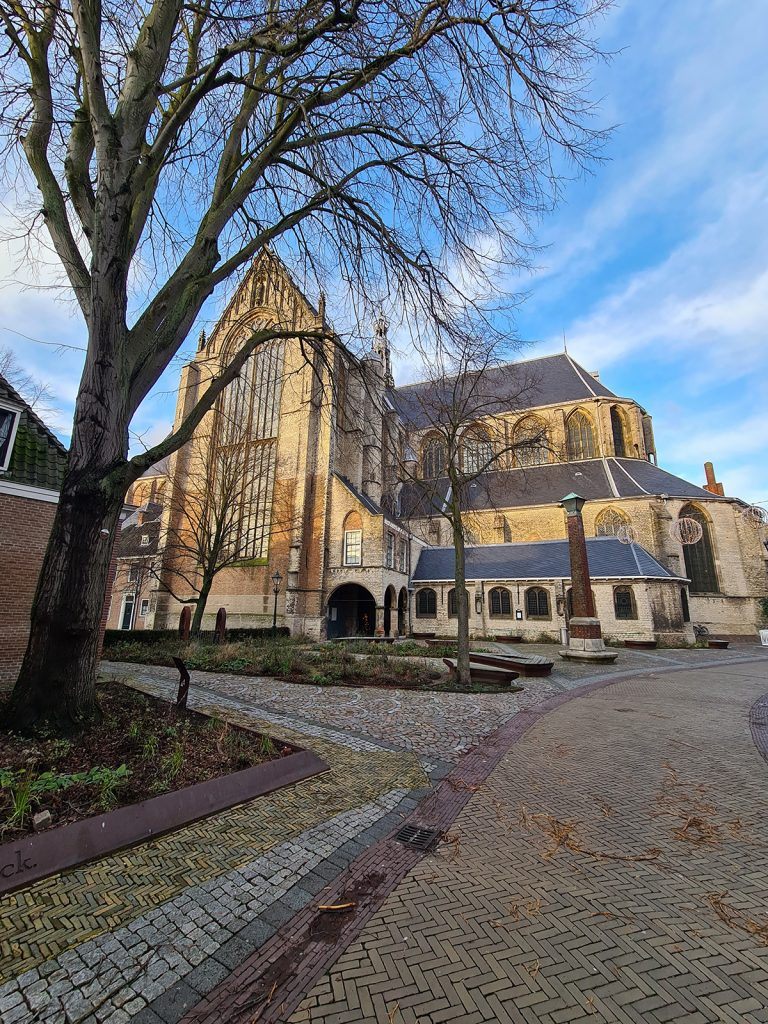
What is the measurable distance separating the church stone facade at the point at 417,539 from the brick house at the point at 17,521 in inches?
382

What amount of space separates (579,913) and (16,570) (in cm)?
1092

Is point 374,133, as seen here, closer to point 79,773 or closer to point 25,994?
point 79,773

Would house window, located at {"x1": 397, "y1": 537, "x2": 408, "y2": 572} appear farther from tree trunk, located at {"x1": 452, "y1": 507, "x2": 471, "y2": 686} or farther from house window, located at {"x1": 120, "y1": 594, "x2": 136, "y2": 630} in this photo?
house window, located at {"x1": 120, "y1": 594, "x2": 136, "y2": 630}

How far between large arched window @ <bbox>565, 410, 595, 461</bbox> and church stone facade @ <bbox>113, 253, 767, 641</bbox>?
36.6 inches

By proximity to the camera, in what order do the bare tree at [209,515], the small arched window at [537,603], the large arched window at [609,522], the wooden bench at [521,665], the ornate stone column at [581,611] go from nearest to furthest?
the wooden bench at [521,665] → the ornate stone column at [581,611] → the bare tree at [209,515] → the small arched window at [537,603] → the large arched window at [609,522]

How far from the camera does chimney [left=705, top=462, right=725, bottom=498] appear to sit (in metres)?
36.5

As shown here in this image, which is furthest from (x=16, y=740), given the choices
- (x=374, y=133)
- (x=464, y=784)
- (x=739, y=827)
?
(x=374, y=133)

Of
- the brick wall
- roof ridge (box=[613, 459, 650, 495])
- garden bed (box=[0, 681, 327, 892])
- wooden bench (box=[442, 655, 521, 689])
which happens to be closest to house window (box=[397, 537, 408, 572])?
roof ridge (box=[613, 459, 650, 495])

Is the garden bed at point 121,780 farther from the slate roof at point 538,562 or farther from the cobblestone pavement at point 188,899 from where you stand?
the slate roof at point 538,562

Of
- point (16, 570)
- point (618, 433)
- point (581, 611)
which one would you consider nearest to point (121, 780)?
point (16, 570)

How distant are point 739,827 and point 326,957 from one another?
3431mm

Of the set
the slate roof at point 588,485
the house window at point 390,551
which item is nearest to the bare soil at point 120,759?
the house window at point 390,551

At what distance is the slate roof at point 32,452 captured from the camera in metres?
9.56

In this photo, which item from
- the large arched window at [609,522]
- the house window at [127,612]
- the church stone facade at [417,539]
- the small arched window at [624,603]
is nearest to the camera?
the church stone facade at [417,539]
